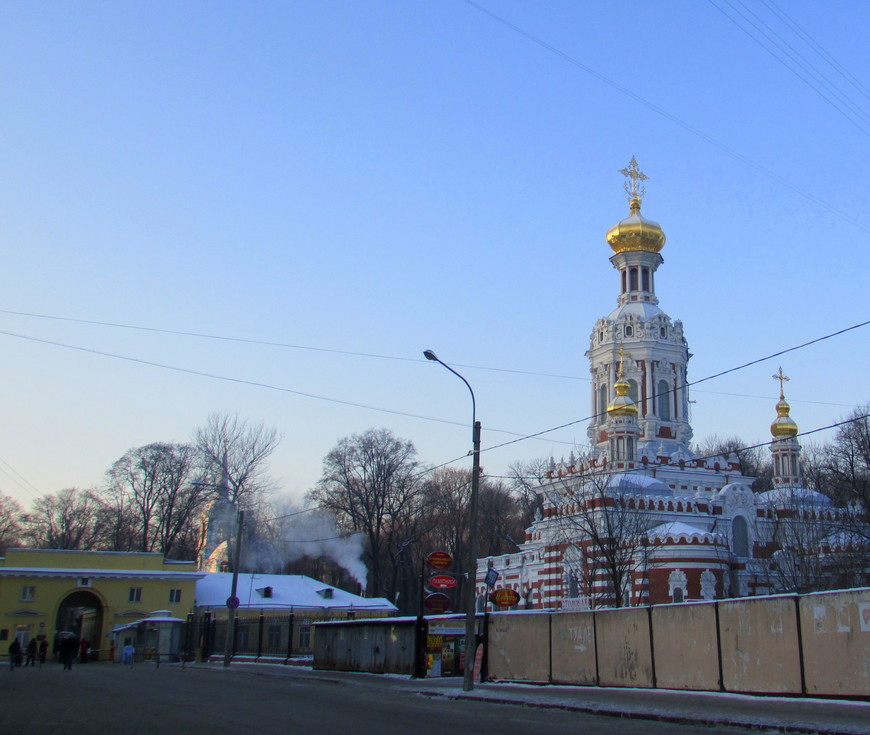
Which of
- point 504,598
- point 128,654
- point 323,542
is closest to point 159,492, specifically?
point 323,542

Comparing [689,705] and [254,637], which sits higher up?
[689,705]

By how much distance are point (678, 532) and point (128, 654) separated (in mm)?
28264

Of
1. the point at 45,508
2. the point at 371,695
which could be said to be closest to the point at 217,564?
the point at 45,508

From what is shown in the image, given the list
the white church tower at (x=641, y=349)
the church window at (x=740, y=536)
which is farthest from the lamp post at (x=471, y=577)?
the white church tower at (x=641, y=349)

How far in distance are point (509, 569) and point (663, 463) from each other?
489 inches

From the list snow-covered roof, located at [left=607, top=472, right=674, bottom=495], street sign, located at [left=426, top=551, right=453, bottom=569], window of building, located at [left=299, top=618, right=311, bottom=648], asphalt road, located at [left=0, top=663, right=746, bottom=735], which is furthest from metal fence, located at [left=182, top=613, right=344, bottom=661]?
snow-covered roof, located at [left=607, top=472, right=674, bottom=495]

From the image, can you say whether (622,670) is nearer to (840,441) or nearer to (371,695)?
(371,695)

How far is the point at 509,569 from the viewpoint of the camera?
58.4 m

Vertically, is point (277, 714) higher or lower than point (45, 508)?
lower

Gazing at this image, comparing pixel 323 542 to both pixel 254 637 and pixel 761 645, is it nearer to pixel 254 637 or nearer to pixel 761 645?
pixel 254 637

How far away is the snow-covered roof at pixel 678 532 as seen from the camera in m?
A: 47.0

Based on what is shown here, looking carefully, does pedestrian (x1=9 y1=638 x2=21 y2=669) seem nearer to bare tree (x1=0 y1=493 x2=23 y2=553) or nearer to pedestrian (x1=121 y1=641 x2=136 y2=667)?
pedestrian (x1=121 y1=641 x2=136 y2=667)

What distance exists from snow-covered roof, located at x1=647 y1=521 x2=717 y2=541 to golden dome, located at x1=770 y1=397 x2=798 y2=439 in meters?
15.6

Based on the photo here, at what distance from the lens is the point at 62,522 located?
80.9m
